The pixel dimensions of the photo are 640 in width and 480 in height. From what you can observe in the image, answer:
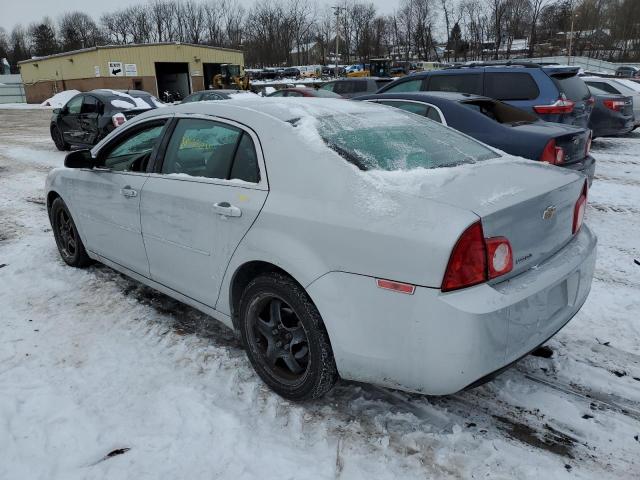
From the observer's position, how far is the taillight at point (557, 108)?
797 cm

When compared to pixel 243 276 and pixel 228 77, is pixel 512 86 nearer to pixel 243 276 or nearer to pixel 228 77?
pixel 243 276

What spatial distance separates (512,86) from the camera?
838 cm

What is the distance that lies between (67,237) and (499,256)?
4.13m

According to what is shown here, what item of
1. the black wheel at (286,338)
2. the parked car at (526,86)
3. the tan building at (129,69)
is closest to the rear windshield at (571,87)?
the parked car at (526,86)

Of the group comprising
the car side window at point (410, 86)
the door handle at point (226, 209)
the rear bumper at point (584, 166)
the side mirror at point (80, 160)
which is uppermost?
the car side window at point (410, 86)

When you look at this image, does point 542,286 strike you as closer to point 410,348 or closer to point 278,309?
point 410,348

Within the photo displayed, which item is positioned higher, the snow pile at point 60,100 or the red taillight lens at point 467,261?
the red taillight lens at point 467,261

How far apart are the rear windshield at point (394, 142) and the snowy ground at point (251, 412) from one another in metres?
1.30

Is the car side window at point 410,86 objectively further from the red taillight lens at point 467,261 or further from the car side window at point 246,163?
the red taillight lens at point 467,261

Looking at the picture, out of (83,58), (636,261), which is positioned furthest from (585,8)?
(636,261)

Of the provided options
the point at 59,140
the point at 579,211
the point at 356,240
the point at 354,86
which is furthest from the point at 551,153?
the point at 59,140

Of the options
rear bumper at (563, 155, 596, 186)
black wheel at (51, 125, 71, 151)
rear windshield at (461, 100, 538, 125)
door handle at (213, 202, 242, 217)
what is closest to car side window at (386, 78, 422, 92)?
rear windshield at (461, 100, 538, 125)

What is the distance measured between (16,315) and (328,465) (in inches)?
114

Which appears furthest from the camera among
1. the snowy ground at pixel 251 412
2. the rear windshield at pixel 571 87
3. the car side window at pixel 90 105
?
the car side window at pixel 90 105
